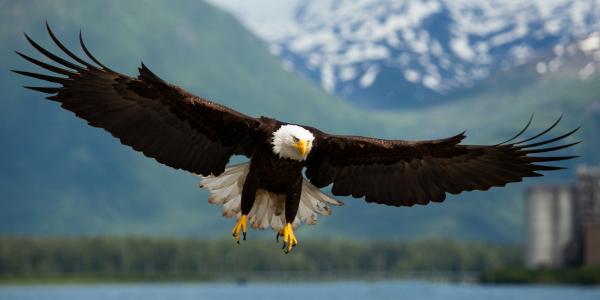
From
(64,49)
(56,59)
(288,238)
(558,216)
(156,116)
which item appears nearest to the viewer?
(64,49)

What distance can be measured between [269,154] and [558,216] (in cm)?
12907

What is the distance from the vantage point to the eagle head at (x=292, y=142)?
1290 centimetres

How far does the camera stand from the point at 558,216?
139 m

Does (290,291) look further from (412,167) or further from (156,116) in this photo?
(156,116)

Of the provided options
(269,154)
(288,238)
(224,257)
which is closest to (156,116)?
(269,154)

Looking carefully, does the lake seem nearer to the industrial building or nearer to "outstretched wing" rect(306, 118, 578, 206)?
the industrial building

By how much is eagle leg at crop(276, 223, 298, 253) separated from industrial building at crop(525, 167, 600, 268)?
4667 inches

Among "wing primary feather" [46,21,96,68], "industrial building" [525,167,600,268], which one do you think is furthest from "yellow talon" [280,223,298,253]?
"industrial building" [525,167,600,268]

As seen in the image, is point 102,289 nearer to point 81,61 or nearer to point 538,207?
point 538,207

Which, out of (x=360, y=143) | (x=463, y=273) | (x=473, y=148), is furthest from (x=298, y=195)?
(x=463, y=273)

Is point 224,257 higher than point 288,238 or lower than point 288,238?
higher

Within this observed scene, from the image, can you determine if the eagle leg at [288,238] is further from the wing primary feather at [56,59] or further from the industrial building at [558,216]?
the industrial building at [558,216]

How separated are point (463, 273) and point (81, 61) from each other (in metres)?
160

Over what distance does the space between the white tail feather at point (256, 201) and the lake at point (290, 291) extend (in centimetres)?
8943
